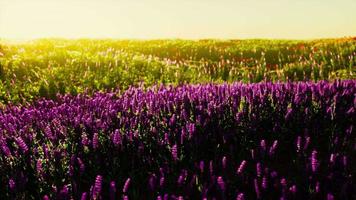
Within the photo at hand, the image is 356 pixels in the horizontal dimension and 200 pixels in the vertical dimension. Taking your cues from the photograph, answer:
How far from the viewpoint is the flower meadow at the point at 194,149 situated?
296cm

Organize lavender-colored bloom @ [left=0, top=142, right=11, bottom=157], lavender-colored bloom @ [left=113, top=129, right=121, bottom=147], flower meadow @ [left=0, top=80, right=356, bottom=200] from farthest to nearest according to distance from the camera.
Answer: lavender-colored bloom @ [left=0, top=142, right=11, bottom=157], lavender-colored bloom @ [left=113, top=129, right=121, bottom=147], flower meadow @ [left=0, top=80, right=356, bottom=200]

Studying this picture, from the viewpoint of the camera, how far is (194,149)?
371 centimetres

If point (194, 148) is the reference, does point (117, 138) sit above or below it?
above

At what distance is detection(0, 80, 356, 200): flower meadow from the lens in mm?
2965

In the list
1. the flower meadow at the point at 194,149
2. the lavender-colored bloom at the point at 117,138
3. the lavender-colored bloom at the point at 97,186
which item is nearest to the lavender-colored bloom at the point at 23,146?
the flower meadow at the point at 194,149

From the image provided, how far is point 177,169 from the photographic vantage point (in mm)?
3494

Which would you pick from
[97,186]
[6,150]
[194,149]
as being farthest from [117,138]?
[97,186]

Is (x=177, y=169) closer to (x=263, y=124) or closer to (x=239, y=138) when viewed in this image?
(x=239, y=138)

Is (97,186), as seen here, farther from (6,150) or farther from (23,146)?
(6,150)

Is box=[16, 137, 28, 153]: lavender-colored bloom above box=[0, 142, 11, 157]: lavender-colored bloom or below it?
above

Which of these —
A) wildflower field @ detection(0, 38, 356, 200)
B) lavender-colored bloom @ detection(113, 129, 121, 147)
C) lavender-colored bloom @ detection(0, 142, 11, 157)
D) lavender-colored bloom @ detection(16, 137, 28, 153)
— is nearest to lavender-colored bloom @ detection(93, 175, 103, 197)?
wildflower field @ detection(0, 38, 356, 200)

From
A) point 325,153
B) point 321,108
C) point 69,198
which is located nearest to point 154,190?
point 69,198

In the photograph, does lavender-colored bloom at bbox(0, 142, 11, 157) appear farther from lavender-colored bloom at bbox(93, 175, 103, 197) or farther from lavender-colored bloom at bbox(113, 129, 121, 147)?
lavender-colored bloom at bbox(93, 175, 103, 197)

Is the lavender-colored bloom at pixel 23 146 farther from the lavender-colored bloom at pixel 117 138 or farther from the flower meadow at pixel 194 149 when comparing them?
the lavender-colored bloom at pixel 117 138
